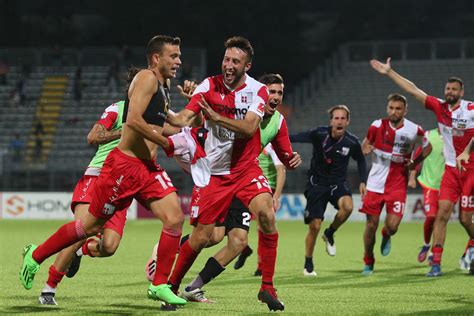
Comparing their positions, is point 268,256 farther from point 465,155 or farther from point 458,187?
point 458,187

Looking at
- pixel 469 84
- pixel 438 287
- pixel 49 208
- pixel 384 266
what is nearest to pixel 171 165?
pixel 49 208

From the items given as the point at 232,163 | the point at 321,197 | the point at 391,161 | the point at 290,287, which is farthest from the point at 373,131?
the point at 232,163

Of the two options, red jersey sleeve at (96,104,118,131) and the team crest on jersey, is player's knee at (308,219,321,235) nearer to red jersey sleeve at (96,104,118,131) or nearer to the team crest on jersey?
red jersey sleeve at (96,104,118,131)

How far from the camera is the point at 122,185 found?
27.0 feet

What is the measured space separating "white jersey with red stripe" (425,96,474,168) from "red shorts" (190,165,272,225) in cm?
455

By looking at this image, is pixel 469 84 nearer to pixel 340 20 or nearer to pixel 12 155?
pixel 340 20

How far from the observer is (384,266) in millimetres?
14461

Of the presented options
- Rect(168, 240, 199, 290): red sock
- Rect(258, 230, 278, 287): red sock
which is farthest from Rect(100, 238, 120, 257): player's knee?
Rect(258, 230, 278, 287): red sock

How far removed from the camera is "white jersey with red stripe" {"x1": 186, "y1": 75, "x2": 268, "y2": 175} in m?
8.71

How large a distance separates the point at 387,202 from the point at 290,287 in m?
3.18

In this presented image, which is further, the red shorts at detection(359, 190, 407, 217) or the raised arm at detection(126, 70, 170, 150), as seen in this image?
the red shorts at detection(359, 190, 407, 217)

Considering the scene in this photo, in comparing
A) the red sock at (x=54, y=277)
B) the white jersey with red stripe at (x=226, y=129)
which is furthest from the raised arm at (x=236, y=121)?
the red sock at (x=54, y=277)

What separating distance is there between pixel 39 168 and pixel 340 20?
20288 millimetres

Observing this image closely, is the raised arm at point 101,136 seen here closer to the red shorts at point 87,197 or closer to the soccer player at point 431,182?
the red shorts at point 87,197
